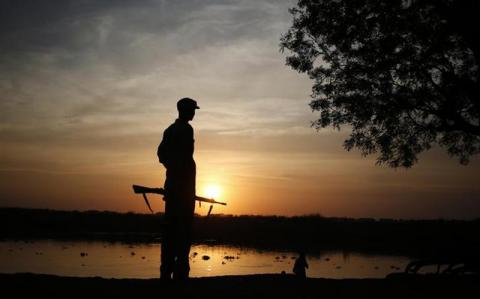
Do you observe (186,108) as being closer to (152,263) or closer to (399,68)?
(399,68)

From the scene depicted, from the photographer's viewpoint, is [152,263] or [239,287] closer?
[239,287]

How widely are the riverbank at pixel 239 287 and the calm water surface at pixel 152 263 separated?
86.3 feet

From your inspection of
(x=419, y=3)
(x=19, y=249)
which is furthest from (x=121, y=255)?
(x=419, y=3)

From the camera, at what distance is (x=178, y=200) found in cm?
1063

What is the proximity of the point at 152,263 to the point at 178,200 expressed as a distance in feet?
124

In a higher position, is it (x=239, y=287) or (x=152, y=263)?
(x=239, y=287)

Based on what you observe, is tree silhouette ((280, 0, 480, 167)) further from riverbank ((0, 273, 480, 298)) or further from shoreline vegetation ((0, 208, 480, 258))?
shoreline vegetation ((0, 208, 480, 258))

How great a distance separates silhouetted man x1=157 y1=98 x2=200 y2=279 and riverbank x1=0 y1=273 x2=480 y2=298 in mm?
464

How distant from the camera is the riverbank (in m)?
9.77

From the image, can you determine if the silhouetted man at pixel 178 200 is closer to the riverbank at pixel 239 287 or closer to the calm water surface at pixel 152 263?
the riverbank at pixel 239 287

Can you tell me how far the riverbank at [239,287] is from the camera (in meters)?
9.77

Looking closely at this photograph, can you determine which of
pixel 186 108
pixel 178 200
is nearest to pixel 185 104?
pixel 186 108

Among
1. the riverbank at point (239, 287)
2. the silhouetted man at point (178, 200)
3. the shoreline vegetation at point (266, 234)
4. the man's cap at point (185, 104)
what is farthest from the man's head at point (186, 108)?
the shoreline vegetation at point (266, 234)

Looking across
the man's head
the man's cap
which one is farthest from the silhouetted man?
the man's cap
